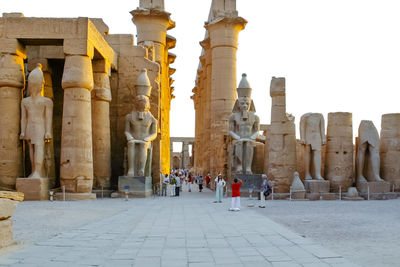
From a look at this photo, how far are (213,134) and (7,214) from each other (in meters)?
19.5

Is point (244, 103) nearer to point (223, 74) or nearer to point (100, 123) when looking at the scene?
point (100, 123)

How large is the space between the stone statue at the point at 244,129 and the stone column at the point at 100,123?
5.41 metres

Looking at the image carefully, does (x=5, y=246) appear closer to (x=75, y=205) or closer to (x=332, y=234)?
(x=332, y=234)

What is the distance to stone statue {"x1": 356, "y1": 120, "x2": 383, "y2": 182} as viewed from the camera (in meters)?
17.2

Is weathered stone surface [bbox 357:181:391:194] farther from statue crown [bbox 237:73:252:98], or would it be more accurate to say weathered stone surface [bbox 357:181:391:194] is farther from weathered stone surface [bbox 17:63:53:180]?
weathered stone surface [bbox 17:63:53:180]

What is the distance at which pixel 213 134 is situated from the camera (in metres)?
25.3

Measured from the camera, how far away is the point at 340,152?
1686cm

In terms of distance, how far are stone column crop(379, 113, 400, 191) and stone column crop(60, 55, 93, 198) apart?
487 inches

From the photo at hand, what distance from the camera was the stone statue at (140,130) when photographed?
16531mm

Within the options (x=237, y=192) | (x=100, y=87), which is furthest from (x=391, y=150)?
(x=100, y=87)

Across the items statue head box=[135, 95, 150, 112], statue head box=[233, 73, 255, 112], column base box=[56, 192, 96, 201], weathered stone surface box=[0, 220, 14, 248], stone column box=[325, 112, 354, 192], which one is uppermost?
statue head box=[233, 73, 255, 112]

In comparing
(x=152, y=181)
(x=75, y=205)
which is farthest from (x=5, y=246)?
(x=152, y=181)

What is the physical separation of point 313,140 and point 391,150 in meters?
4.00

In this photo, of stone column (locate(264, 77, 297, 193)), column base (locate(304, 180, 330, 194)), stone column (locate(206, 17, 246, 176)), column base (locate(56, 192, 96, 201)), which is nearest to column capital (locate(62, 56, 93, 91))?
column base (locate(56, 192, 96, 201))
